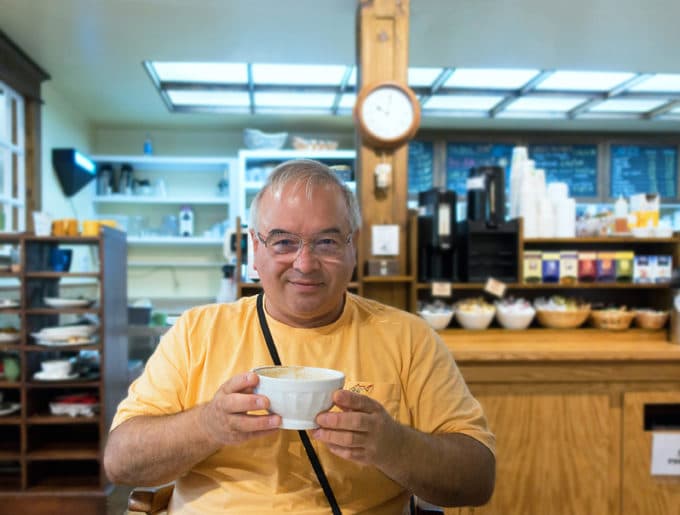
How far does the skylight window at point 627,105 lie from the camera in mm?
4699

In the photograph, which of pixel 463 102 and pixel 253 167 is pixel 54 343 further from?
pixel 463 102

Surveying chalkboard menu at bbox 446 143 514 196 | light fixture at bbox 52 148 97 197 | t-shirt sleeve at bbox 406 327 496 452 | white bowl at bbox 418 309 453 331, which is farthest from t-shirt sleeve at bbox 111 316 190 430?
chalkboard menu at bbox 446 143 514 196

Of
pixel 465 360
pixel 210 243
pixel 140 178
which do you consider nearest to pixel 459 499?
pixel 465 360

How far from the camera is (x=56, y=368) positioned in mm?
2980

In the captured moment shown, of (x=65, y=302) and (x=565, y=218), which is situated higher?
(x=565, y=218)

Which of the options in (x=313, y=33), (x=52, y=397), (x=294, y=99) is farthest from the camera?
(x=294, y=99)

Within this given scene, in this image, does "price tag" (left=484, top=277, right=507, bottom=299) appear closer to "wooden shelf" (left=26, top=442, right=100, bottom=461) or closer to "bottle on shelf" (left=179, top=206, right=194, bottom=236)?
"wooden shelf" (left=26, top=442, right=100, bottom=461)

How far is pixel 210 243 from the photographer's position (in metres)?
5.52

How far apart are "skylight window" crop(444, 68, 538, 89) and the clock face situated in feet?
4.71

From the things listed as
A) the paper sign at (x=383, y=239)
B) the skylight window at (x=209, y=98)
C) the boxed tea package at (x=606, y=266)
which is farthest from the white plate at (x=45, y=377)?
the boxed tea package at (x=606, y=266)

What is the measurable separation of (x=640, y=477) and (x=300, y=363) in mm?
2052

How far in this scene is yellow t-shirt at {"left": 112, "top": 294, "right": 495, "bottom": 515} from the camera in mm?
1097

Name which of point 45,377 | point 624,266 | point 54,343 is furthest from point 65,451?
point 624,266

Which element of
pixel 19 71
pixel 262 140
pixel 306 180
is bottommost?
pixel 306 180
